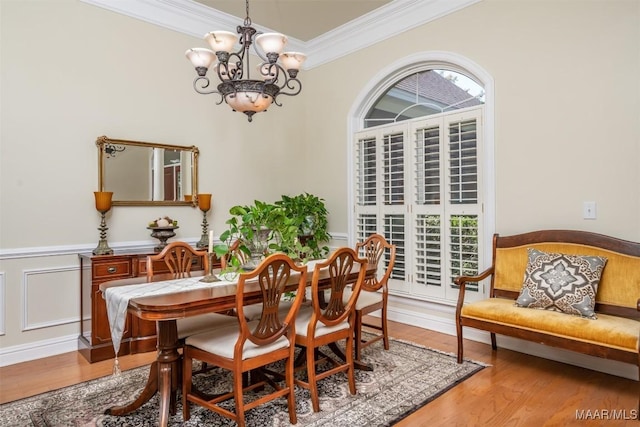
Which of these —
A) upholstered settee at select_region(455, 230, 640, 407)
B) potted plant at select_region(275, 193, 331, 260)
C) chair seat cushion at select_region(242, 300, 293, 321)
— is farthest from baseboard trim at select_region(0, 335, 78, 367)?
upholstered settee at select_region(455, 230, 640, 407)

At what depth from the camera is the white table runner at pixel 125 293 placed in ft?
7.20

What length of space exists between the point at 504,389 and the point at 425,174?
2166 mm

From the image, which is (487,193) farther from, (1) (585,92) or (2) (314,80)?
(2) (314,80)

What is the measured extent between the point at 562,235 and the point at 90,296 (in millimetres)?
3851

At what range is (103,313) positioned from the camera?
134 inches

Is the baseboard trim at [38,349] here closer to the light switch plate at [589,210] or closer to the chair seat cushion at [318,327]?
the chair seat cushion at [318,327]

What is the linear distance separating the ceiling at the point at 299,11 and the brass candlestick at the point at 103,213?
2.23 metres

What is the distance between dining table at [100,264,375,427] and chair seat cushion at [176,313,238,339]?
131 mm

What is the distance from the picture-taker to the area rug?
7.73 ft

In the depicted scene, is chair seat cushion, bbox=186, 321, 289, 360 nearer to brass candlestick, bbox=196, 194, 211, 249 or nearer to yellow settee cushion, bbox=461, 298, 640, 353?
yellow settee cushion, bbox=461, 298, 640, 353

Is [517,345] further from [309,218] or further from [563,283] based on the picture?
[309,218]

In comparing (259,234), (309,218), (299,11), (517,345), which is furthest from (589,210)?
(299,11)

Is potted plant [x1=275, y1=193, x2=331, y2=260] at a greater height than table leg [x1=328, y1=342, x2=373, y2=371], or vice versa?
potted plant [x1=275, y1=193, x2=331, y2=260]

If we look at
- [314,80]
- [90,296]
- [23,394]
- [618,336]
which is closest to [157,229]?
[90,296]
